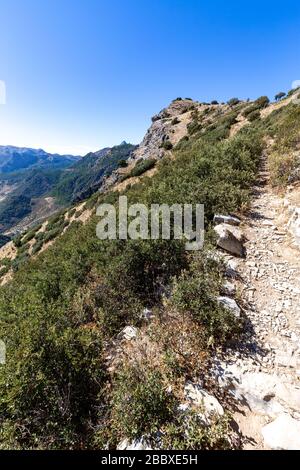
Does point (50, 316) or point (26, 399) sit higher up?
point (50, 316)

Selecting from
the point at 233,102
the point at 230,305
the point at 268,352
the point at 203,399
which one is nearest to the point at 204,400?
the point at 203,399

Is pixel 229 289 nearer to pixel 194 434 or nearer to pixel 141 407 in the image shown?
pixel 194 434

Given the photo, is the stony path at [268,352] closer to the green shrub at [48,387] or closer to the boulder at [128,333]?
the boulder at [128,333]

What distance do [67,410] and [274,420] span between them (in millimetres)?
3008

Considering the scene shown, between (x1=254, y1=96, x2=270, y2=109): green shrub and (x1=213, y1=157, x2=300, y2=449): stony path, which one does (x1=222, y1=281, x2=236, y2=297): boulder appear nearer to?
(x1=213, y1=157, x2=300, y2=449): stony path

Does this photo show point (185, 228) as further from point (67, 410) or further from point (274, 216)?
point (67, 410)

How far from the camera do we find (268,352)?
426 centimetres

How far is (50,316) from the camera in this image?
4.24 meters

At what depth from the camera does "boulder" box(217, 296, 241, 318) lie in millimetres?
4652

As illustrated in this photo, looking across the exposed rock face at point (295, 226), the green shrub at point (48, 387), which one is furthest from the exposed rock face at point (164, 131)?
the green shrub at point (48, 387)

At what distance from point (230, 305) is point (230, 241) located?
2.36 metres

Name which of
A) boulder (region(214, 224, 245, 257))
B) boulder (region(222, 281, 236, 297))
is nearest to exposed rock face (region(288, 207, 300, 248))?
boulder (region(214, 224, 245, 257))
